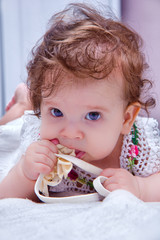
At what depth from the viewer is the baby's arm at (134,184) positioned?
0.75m

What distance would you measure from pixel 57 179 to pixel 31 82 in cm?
28

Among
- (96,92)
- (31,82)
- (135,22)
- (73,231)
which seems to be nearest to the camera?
(73,231)

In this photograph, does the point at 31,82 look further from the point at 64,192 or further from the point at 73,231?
the point at 73,231

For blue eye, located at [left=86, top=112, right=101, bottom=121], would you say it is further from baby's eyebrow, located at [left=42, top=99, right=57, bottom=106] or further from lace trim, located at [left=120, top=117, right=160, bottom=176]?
lace trim, located at [left=120, top=117, right=160, bottom=176]

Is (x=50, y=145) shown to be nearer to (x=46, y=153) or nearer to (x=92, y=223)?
(x=46, y=153)

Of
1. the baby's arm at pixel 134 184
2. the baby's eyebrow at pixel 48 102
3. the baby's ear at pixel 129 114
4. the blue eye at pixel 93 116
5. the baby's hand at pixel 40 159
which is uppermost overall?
the baby's eyebrow at pixel 48 102

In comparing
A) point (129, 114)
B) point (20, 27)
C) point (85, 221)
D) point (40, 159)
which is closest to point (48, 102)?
point (40, 159)

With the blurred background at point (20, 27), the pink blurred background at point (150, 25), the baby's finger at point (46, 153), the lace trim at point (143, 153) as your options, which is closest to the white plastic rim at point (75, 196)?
the baby's finger at point (46, 153)

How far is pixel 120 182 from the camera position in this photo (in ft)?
2.48

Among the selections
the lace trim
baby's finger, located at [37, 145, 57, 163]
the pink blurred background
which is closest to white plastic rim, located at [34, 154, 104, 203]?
baby's finger, located at [37, 145, 57, 163]

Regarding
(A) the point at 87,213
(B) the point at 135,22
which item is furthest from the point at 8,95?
(A) the point at 87,213

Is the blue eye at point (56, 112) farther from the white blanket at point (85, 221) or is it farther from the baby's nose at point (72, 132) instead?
the white blanket at point (85, 221)

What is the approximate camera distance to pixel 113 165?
939mm

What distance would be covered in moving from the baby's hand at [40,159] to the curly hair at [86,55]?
0.14 metres
